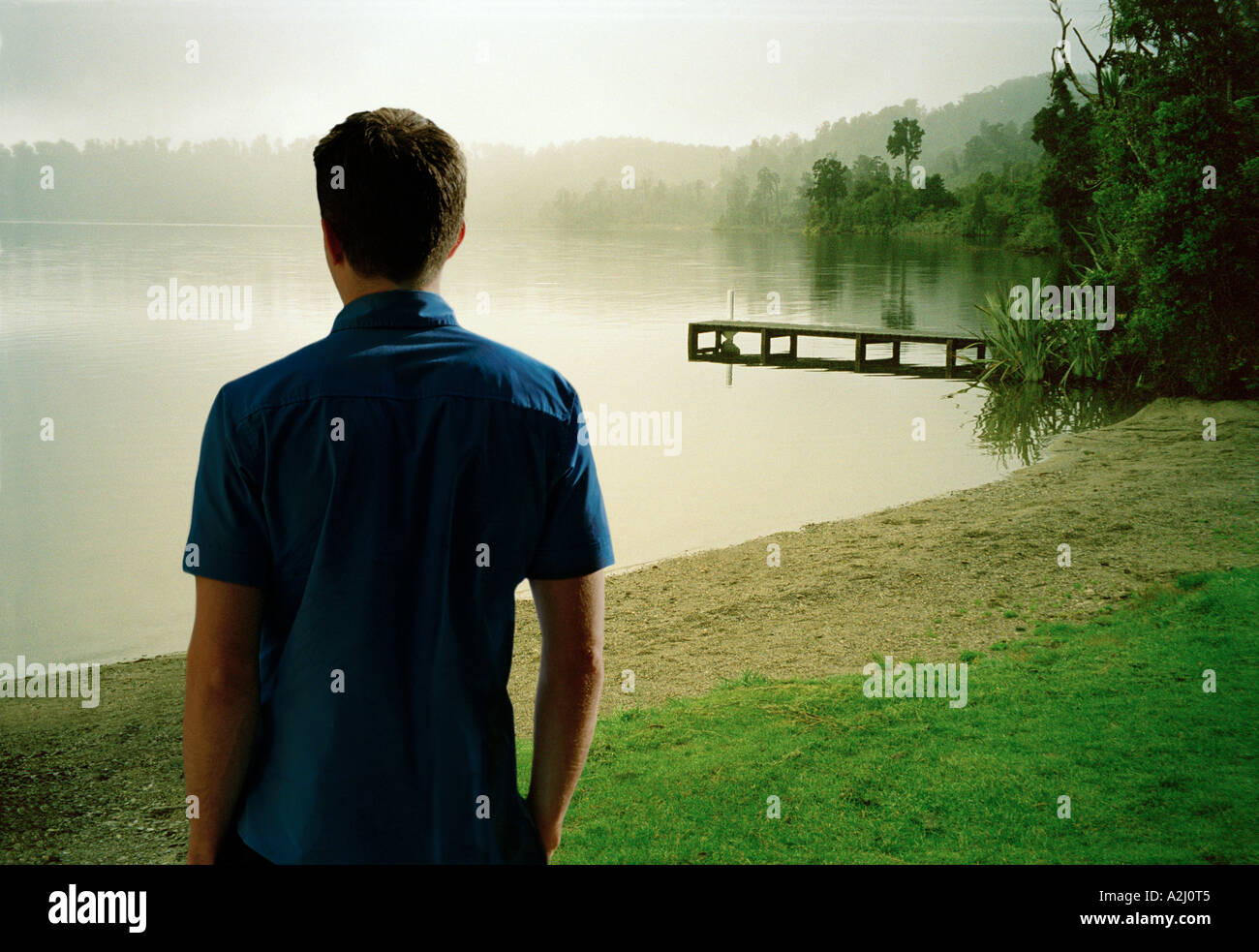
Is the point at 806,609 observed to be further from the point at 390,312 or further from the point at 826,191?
the point at 826,191

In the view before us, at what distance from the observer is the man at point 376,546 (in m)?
1.43

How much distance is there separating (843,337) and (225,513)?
2329 cm

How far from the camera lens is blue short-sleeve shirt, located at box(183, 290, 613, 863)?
56.0 inches

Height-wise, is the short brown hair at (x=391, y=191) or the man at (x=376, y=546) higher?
the short brown hair at (x=391, y=191)

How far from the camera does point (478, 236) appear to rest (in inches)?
4887

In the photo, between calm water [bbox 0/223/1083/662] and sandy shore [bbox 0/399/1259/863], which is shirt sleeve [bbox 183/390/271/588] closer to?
sandy shore [bbox 0/399/1259/863]

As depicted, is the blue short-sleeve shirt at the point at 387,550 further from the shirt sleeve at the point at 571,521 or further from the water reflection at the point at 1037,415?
the water reflection at the point at 1037,415

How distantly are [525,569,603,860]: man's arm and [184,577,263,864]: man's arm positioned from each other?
16.2 inches

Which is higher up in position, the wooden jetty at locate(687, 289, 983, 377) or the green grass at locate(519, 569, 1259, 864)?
the wooden jetty at locate(687, 289, 983, 377)

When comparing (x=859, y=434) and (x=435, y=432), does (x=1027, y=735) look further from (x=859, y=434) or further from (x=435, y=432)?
(x=859, y=434)

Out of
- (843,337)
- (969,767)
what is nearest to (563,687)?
(969,767)

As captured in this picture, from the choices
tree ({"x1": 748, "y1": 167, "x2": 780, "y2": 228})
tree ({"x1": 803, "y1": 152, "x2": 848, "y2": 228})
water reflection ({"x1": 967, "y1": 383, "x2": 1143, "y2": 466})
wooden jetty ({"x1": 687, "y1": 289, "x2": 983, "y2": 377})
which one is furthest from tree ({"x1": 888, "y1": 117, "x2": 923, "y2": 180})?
water reflection ({"x1": 967, "y1": 383, "x2": 1143, "y2": 466})

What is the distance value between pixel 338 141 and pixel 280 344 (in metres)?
28.4

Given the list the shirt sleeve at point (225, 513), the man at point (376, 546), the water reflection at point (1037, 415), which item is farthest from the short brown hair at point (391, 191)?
the water reflection at point (1037, 415)
